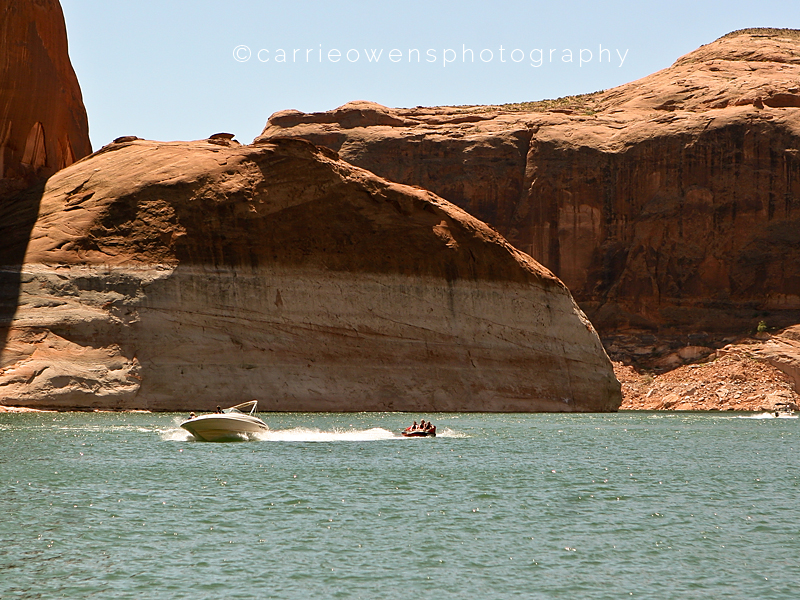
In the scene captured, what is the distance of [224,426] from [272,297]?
16.9m

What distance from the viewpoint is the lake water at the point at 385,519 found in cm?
1526

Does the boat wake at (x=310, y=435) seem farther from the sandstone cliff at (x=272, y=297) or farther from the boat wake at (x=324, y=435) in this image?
the sandstone cliff at (x=272, y=297)

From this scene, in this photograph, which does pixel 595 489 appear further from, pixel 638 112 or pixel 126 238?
pixel 638 112

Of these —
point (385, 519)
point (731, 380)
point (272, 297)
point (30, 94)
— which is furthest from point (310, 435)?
point (731, 380)

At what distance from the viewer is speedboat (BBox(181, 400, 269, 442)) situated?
3384 centimetres

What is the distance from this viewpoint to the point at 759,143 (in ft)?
278

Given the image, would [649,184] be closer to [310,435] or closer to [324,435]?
[324,435]

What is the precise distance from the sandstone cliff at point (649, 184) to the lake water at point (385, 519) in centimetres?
5253

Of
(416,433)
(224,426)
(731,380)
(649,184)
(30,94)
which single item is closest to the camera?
(224,426)

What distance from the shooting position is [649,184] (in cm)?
8800

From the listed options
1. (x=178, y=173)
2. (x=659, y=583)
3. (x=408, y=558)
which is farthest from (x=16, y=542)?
(x=178, y=173)

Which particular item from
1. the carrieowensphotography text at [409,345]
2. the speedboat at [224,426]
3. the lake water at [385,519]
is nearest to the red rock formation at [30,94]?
the carrieowensphotography text at [409,345]

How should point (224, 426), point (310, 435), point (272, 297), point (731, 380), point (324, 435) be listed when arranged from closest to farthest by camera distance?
1. point (224, 426)
2. point (310, 435)
3. point (324, 435)
4. point (272, 297)
5. point (731, 380)

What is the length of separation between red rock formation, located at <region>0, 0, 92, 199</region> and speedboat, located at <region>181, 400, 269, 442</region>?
26.1 m
